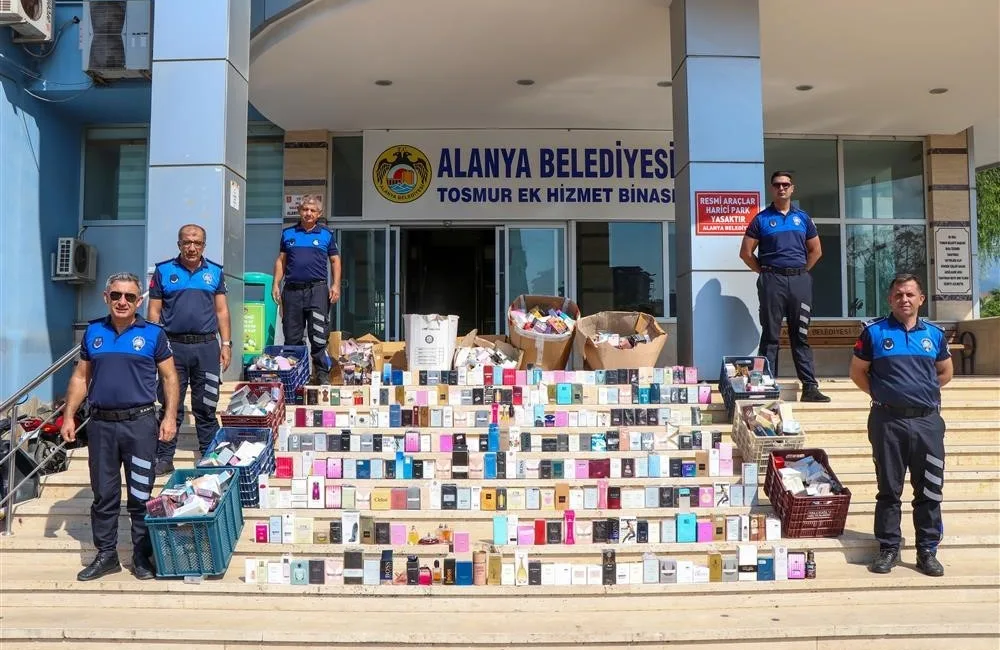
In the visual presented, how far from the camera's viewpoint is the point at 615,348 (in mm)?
7121

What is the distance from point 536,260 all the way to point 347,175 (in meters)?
2.89

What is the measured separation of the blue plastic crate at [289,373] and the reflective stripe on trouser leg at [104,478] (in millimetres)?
1654

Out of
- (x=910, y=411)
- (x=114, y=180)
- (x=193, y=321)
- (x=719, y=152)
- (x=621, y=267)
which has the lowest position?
(x=910, y=411)

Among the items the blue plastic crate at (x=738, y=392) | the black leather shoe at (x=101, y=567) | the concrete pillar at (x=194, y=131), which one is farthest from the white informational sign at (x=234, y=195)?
the blue plastic crate at (x=738, y=392)

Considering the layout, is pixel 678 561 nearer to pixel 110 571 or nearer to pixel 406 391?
pixel 406 391

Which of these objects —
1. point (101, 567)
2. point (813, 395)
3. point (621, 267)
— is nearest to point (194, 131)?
point (101, 567)

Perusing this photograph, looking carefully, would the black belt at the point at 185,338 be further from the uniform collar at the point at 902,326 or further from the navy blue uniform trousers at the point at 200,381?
the uniform collar at the point at 902,326

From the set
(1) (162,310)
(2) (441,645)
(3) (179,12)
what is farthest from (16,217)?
(2) (441,645)

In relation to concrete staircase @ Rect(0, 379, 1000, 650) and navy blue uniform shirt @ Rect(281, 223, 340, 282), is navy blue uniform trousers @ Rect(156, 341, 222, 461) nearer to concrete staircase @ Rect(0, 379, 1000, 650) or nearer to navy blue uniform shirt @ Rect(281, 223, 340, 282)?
concrete staircase @ Rect(0, 379, 1000, 650)

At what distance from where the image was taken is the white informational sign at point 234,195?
7406 millimetres

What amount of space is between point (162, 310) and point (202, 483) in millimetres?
1588

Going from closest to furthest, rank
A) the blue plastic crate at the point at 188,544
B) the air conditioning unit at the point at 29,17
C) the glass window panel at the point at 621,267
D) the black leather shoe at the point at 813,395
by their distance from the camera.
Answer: the blue plastic crate at the point at 188,544, the black leather shoe at the point at 813,395, the air conditioning unit at the point at 29,17, the glass window panel at the point at 621,267

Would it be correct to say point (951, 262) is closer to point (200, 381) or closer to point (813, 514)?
point (813, 514)

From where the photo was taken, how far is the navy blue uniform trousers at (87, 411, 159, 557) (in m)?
4.64
